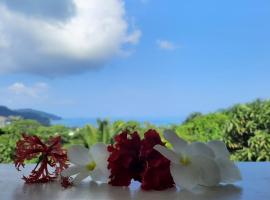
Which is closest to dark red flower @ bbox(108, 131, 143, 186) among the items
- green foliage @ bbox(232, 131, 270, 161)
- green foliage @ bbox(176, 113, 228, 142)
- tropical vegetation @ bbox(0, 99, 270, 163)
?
tropical vegetation @ bbox(0, 99, 270, 163)

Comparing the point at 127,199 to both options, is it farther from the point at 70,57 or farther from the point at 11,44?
the point at 11,44

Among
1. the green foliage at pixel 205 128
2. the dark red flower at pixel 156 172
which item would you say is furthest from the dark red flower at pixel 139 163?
the green foliage at pixel 205 128

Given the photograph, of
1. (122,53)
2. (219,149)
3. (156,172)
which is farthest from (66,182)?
(122,53)

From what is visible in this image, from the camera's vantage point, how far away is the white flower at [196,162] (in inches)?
29.3

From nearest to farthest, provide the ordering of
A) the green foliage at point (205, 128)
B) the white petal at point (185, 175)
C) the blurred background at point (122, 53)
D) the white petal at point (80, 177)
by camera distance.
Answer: the white petal at point (185, 175)
the white petal at point (80, 177)
the green foliage at point (205, 128)
the blurred background at point (122, 53)

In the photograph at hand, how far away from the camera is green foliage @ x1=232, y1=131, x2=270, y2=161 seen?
10.7 ft

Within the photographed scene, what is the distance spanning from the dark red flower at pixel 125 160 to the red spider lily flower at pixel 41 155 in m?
0.12

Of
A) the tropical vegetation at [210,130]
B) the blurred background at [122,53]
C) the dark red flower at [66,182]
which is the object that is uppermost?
the blurred background at [122,53]

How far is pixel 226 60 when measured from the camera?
698cm

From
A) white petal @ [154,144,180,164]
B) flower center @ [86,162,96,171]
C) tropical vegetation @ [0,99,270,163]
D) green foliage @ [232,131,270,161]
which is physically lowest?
flower center @ [86,162,96,171]

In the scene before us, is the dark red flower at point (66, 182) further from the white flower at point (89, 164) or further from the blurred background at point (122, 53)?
the blurred background at point (122, 53)

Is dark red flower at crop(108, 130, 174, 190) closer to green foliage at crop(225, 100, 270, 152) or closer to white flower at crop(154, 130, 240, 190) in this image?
white flower at crop(154, 130, 240, 190)

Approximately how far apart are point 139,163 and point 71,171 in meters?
0.14

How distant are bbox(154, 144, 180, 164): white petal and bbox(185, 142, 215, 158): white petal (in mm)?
23
